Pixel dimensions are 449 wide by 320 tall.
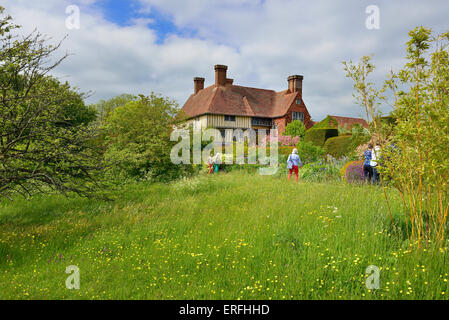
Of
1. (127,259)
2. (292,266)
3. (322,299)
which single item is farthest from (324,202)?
(127,259)

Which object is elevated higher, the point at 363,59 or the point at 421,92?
the point at 363,59

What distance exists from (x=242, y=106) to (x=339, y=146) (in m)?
17.0

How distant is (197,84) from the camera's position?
37656 mm

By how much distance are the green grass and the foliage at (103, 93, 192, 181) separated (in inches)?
185

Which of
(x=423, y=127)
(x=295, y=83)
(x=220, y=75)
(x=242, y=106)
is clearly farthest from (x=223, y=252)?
(x=295, y=83)

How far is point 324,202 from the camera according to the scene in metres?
6.87

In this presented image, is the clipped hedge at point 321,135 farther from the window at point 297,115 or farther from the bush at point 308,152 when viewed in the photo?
the window at point 297,115

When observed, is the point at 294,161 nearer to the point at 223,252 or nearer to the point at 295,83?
the point at 223,252

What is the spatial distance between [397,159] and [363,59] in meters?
1.67

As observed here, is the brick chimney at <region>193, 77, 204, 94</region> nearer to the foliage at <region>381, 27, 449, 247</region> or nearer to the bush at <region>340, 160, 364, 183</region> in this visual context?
the bush at <region>340, 160, 364, 183</region>

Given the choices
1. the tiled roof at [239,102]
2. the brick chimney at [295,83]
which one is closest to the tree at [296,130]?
the tiled roof at [239,102]

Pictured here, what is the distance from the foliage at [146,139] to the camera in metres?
12.2
